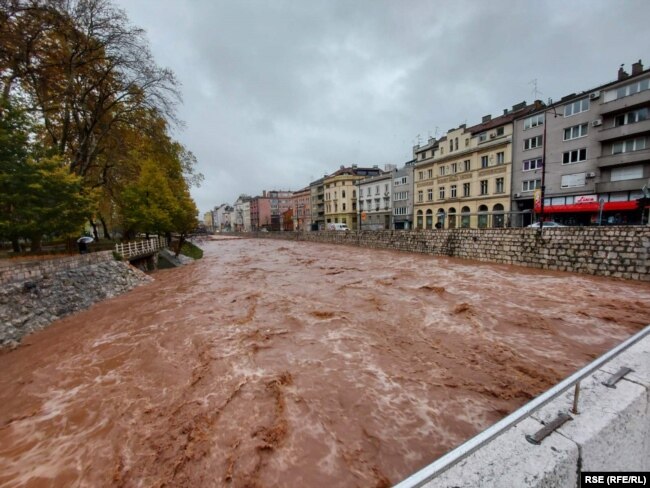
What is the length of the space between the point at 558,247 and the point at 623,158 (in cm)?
1552

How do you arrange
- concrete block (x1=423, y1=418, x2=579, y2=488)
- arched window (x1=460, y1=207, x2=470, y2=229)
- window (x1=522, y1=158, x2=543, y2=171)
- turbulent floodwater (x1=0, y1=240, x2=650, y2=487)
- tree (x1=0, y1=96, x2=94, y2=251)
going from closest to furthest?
concrete block (x1=423, y1=418, x2=579, y2=488), turbulent floodwater (x1=0, y1=240, x2=650, y2=487), tree (x1=0, y1=96, x2=94, y2=251), window (x1=522, y1=158, x2=543, y2=171), arched window (x1=460, y1=207, x2=470, y2=229)

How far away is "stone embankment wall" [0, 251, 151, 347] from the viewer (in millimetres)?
9594

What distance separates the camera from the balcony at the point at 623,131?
22305mm

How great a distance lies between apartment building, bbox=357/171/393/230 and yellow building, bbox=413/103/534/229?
6.76 meters

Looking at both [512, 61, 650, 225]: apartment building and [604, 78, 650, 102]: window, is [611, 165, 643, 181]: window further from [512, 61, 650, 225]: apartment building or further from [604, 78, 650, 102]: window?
[604, 78, 650, 102]: window

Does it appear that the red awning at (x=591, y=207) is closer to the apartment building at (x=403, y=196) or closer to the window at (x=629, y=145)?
the window at (x=629, y=145)

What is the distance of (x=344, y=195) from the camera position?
60688 mm

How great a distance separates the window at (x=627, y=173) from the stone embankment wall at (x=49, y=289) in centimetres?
3737

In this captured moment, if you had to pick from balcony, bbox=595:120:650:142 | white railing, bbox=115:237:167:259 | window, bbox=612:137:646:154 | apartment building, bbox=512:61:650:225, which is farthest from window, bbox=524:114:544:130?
white railing, bbox=115:237:167:259

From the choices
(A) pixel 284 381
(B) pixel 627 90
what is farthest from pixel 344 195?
(A) pixel 284 381

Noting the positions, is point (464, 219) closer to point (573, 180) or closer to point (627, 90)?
point (573, 180)

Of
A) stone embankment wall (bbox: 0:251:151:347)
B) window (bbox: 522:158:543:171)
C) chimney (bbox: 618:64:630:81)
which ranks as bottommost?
stone embankment wall (bbox: 0:251:151:347)

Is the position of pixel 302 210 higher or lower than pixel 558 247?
higher

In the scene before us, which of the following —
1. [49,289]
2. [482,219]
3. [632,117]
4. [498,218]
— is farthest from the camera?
[482,219]
